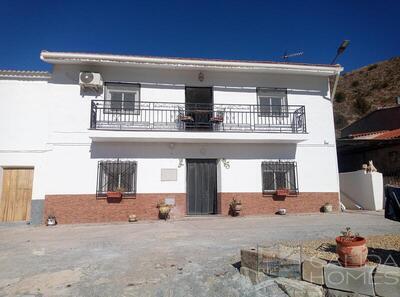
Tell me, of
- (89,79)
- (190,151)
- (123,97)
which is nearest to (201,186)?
(190,151)

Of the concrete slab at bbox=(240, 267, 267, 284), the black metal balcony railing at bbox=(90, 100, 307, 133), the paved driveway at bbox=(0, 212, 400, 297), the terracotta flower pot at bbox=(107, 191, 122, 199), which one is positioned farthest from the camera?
the black metal balcony railing at bbox=(90, 100, 307, 133)

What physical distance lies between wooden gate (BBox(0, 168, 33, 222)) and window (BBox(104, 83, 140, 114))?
156 inches

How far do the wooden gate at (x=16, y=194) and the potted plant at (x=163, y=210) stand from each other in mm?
4856

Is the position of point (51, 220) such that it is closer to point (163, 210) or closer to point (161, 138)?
point (163, 210)

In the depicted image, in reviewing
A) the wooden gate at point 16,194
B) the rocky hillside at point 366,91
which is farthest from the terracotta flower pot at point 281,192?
the rocky hillside at point 366,91

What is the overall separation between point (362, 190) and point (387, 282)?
11.0 m

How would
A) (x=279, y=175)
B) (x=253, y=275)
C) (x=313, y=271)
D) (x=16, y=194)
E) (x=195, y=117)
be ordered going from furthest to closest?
1. (x=195, y=117)
2. (x=279, y=175)
3. (x=16, y=194)
4. (x=253, y=275)
5. (x=313, y=271)

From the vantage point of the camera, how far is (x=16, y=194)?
11.9m

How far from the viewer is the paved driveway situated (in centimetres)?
448

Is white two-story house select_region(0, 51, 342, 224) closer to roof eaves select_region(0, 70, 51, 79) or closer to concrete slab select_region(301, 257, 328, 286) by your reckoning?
roof eaves select_region(0, 70, 51, 79)

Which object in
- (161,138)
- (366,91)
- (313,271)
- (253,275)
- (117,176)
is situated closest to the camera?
(313,271)

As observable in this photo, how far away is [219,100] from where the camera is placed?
43.7 ft

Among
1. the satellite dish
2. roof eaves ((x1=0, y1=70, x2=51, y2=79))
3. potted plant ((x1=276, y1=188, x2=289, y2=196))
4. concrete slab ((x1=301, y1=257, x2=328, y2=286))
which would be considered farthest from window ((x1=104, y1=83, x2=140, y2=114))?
concrete slab ((x1=301, y1=257, x2=328, y2=286))

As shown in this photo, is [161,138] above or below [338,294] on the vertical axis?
above
